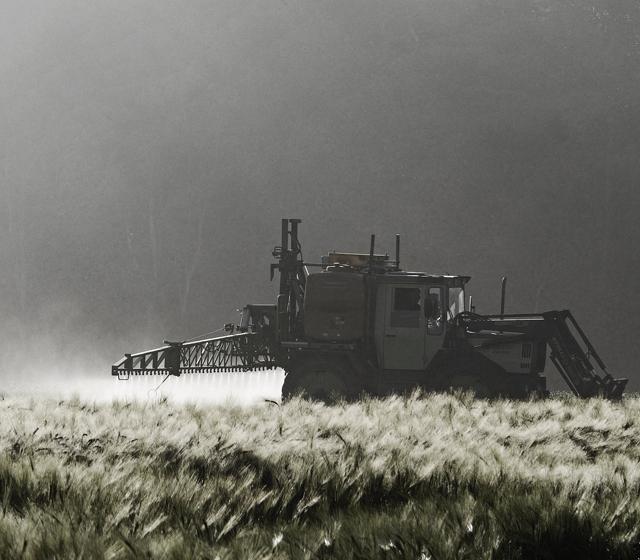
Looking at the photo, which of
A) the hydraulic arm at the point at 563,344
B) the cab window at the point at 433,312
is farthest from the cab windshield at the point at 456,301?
the cab window at the point at 433,312

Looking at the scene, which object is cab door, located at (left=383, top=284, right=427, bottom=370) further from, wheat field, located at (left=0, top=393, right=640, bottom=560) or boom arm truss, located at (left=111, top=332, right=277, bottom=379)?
wheat field, located at (left=0, top=393, right=640, bottom=560)

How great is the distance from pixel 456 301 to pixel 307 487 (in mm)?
11152

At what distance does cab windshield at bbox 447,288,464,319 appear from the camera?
16.1 m

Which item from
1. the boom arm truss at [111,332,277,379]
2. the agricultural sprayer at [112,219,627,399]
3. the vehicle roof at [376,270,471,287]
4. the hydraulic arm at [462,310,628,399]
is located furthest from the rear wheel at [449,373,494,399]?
the boom arm truss at [111,332,277,379]

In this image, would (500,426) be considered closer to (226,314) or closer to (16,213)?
(226,314)

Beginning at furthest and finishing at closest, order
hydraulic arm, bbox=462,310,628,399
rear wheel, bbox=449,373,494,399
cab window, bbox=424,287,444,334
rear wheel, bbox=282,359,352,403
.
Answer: hydraulic arm, bbox=462,310,628,399 < cab window, bbox=424,287,444,334 < rear wheel, bbox=282,359,352,403 < rear wheel, bbox=449,373,494,399

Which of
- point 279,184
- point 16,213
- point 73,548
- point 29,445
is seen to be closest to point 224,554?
point 73,548

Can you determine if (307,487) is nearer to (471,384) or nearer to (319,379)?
(319,379)

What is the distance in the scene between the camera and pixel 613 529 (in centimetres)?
419

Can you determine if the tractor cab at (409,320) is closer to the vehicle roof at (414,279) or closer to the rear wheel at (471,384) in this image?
the vehicle roof at (414,279)

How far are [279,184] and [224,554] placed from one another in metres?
140

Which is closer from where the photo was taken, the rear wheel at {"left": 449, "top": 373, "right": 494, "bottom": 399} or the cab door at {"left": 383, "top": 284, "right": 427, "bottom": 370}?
the rear wheel at {"left": 449, "top": 373, "right": 494, "bottom": 399}

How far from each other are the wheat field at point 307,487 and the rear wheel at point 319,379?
22.7ft

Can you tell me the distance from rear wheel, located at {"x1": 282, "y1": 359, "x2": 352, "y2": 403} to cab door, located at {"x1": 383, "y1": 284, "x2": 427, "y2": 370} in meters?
0.83
